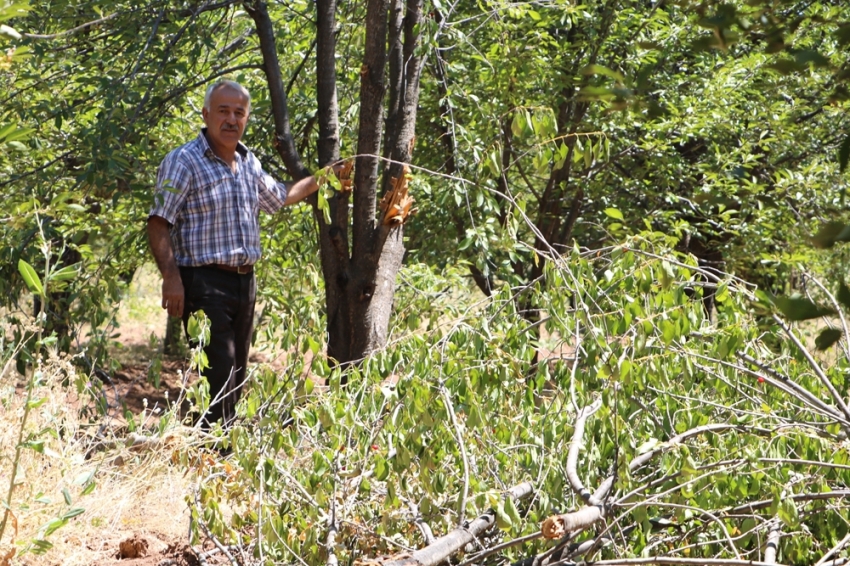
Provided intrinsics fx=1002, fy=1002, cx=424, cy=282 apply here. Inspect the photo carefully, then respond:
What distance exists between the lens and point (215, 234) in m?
4.66

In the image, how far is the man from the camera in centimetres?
452

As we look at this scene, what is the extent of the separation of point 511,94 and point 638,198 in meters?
1.81

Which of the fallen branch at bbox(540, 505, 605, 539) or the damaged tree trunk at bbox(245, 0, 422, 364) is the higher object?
the damaged tree trunk at bbox(245, 0, 422, 364)

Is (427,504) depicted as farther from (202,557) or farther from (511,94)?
(511,94)

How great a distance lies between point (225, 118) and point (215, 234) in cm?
57

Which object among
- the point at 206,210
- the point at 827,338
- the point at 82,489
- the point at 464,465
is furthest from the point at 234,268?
the point at 827,338

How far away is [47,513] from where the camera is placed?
3.29 meters

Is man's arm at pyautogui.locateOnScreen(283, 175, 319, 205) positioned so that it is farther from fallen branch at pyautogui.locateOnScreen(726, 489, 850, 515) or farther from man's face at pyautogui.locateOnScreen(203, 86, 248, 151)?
fallen branch at pyautogui.locateOnScreen(726, 489, 850, 515)

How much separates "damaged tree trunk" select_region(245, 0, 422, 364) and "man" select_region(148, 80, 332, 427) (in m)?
0.28

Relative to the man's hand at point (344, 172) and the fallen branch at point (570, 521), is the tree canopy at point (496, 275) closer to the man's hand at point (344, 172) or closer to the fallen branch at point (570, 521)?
the fallen branch at point (570, 521)

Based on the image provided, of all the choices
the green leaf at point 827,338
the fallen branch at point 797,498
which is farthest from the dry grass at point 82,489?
the green leaf at point 827,338

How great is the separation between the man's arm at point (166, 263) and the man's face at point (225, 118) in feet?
1.74

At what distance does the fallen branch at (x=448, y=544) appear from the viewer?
8.68ft

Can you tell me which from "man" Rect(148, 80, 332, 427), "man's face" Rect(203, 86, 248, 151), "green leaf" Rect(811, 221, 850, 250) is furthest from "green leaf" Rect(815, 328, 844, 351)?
"man's face" Rect(203, 86, 248, 151)
